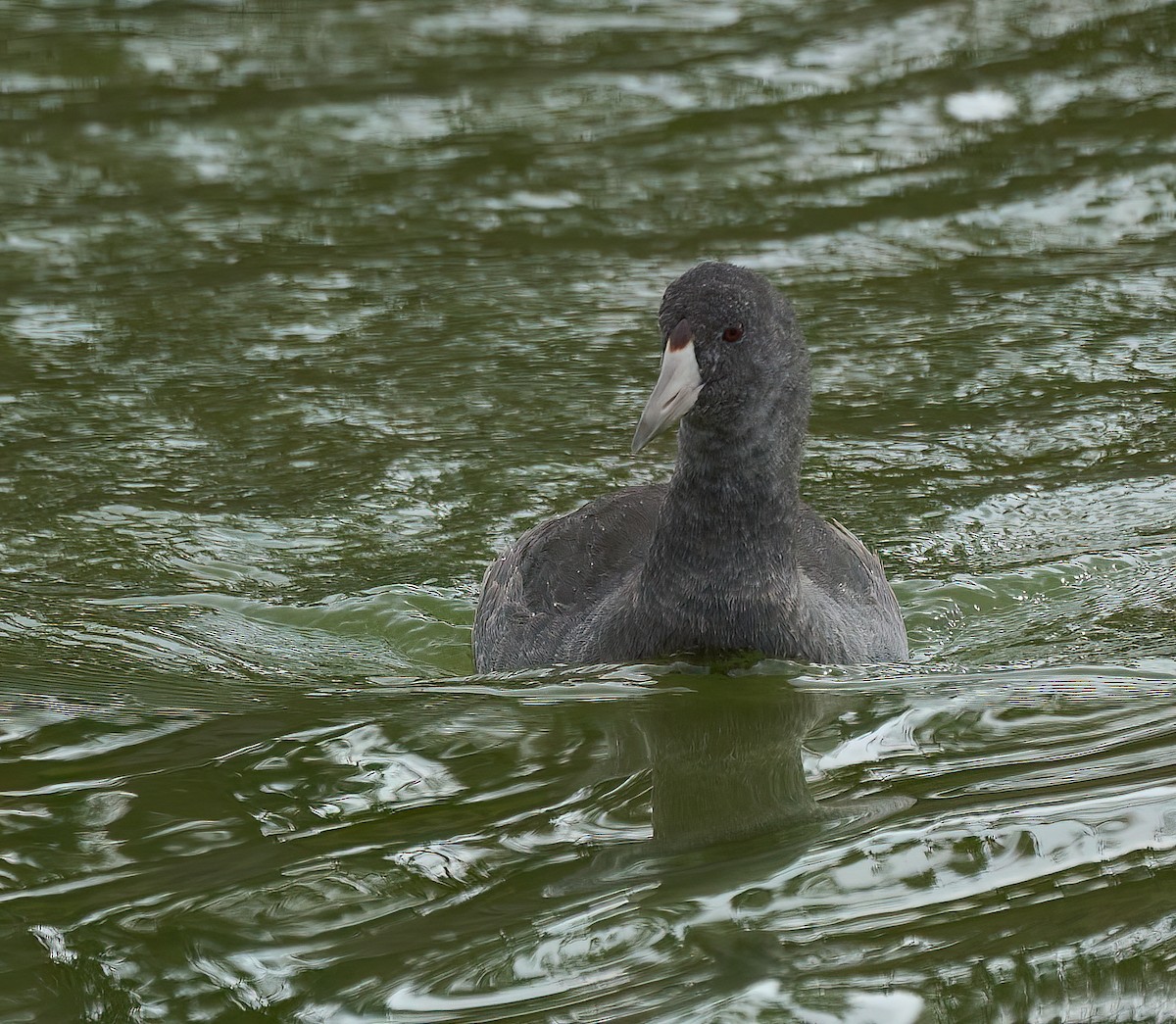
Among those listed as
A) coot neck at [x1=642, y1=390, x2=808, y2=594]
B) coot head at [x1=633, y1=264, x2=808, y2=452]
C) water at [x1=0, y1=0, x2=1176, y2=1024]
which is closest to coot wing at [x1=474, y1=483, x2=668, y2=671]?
water at [x1=0, y1=0, x2=1176, y2=1024]

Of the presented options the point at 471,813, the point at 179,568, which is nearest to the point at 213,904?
the point at 471,813

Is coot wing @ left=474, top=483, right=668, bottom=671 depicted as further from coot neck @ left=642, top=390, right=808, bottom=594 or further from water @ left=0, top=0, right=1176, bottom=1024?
coot neck @ left=642, top=390, right=808, bottom=594

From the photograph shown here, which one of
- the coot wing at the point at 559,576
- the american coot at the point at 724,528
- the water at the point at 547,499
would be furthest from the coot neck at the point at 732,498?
the coot wing at the point at 559,576

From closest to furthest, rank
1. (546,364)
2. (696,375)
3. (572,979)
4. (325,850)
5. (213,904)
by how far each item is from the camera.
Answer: (572,979) → (213,904) → (325,850) → (696,375) → (546,364)

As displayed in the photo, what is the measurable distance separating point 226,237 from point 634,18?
446 centimetres

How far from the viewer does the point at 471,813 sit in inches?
171

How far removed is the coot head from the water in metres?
0.74

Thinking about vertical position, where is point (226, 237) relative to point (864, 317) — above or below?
above

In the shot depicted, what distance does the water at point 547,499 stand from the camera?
3.72 metres

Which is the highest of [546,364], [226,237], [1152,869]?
[226,237]

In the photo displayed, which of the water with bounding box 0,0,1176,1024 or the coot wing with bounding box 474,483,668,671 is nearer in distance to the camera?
the water with bounding box 0,0,1176,1024

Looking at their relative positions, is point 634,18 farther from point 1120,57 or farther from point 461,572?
point 461,572

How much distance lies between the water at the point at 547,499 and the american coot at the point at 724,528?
0.15 meters

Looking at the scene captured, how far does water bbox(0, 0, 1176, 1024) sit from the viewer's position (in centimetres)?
372
